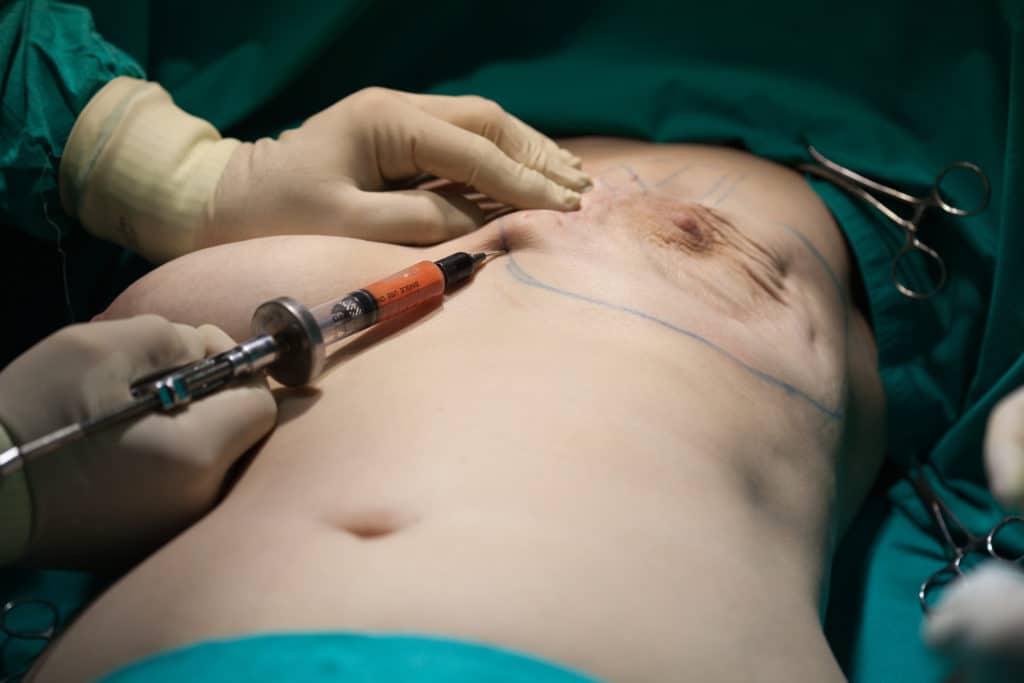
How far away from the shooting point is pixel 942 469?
4.30 ft

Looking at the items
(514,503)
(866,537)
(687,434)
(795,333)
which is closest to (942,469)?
(866,537)

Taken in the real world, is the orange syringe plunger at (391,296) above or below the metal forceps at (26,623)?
above

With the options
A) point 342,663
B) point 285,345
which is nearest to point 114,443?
point 285,345

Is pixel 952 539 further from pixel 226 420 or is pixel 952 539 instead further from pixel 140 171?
pixel 140 171

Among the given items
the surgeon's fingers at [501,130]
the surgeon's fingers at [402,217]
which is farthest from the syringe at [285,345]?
the surgeon's fingers at [501,130]

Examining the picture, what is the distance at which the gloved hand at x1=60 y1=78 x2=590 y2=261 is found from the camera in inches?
42.7

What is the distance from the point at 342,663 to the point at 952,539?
1.02m

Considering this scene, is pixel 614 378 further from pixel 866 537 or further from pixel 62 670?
pixel 866 537

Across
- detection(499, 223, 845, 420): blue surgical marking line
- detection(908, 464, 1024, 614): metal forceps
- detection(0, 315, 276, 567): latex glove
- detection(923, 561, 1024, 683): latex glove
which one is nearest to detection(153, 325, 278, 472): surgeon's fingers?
detection(0, 315, 276, 567): latex glove

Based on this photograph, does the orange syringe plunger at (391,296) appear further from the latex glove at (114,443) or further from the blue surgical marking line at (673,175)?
the blue surgical marking line at (673,175)

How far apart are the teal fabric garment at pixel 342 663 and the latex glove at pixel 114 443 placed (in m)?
0.18

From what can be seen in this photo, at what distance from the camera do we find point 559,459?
2.54 feet

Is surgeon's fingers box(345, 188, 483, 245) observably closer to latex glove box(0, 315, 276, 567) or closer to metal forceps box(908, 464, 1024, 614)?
latex glove box(0, 315, 276, 567)

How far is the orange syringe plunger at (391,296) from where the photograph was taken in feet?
2.87
